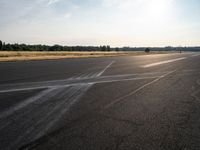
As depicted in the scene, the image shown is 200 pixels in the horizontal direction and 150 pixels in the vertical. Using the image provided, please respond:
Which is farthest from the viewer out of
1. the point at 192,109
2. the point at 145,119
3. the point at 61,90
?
the point at 61,90

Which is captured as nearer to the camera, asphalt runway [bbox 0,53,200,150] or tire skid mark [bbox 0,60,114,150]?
asphalt runway [bbox 0,53,200,150]

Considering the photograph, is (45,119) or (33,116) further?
(33,116)

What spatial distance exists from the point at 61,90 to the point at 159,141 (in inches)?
195

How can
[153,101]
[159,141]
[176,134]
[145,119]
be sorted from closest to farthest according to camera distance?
[159,141], [176,134], [145,119], [153,101]

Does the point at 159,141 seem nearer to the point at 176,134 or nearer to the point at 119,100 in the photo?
the point at 176,134

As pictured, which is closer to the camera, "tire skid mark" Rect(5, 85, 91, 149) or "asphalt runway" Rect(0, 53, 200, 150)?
"asphalt runway" Rect(0, 53, 200, 150)

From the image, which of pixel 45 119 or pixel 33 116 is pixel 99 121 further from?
pixel 33 116

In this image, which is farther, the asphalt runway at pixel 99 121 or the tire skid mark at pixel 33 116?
the tire skid mark at pixel 33 116

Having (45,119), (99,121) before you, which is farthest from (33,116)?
(99,121)

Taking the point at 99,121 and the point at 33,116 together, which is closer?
the point at 99,121

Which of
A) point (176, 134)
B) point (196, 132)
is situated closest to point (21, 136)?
point (176, 134)

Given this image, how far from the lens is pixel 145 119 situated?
4.75 metres

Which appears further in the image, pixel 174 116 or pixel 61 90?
pixel 61 90

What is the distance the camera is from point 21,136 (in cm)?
371
